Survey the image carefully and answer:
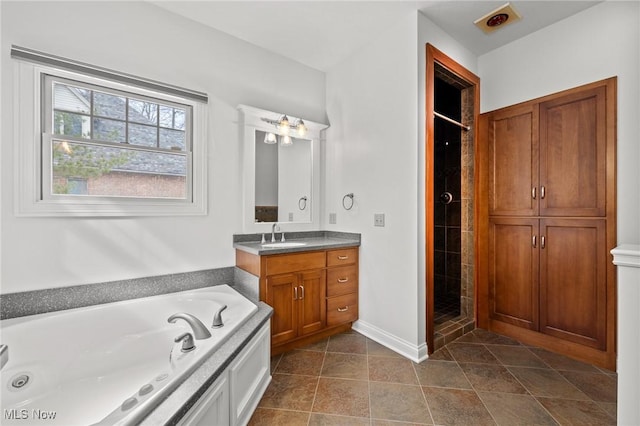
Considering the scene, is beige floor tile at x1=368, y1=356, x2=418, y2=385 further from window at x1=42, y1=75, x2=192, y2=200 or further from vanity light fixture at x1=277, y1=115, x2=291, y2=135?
vanity light fixture at x1=277, y1=115, x2=291, y2=135

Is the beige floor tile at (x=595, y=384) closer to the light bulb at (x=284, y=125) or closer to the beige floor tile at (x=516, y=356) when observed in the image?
the beige floor tile at (x=516, y=356)

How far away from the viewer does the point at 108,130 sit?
1.98 m

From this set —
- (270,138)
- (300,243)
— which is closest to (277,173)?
(270,138)

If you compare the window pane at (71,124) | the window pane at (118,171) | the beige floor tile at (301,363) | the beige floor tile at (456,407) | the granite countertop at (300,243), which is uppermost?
the window pane at (71,124)

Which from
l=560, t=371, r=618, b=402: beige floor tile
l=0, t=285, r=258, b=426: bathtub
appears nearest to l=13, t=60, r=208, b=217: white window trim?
l=0, t=285, r=258, b=426: bathtub

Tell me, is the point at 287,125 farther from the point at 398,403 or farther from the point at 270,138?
the point at 398,403

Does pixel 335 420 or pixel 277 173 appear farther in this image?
pixel 277 173

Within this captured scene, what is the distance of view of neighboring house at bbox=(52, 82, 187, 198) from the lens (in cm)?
183

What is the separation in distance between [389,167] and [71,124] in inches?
A: 93.3

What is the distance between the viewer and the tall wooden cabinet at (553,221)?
6.49 feet

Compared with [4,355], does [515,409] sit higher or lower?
lower

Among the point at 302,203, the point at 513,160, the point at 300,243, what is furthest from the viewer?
the point at 302,203

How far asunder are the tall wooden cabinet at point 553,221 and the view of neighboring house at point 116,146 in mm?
2847

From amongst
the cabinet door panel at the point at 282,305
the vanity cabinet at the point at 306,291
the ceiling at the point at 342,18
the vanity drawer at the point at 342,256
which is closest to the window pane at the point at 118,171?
the vanity cabinet at the point at 306,291
